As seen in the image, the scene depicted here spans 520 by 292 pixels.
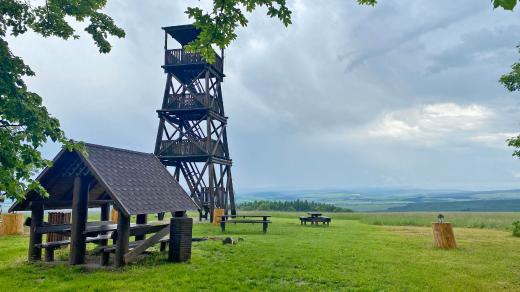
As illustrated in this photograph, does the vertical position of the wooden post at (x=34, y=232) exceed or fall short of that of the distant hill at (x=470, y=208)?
it exceeds it

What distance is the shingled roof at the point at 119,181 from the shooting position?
10.6 m

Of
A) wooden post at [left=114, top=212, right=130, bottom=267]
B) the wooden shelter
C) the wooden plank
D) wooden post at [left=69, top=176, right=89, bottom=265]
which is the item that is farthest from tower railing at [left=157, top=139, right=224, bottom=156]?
wooden post at [left=114, top=212, right=130, bottom=267]

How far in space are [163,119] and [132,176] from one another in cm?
1843

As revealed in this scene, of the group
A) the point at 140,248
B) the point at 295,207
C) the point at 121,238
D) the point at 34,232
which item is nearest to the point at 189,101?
the point at 34,232

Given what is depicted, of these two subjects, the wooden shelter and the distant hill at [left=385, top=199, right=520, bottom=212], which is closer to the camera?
the wooden shelter

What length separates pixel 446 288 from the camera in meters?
9.00

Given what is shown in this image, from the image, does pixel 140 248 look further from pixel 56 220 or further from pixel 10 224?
pixel 10 224

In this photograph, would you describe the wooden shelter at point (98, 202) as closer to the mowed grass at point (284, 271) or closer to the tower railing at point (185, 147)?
the mowed grass at point (284, 271)

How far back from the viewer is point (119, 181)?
36.4 feet

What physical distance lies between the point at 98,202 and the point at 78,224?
2756 mm

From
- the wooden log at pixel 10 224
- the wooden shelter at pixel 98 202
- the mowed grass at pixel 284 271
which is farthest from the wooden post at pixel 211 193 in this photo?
the wooden shelter at pixel 98 202

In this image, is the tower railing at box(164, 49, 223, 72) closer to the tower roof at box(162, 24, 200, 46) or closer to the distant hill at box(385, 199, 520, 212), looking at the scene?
the tower roof at box(162, 24, 200, 46)

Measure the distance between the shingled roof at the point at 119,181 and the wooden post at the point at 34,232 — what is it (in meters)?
0.25

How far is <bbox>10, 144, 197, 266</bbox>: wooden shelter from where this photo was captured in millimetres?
10594
